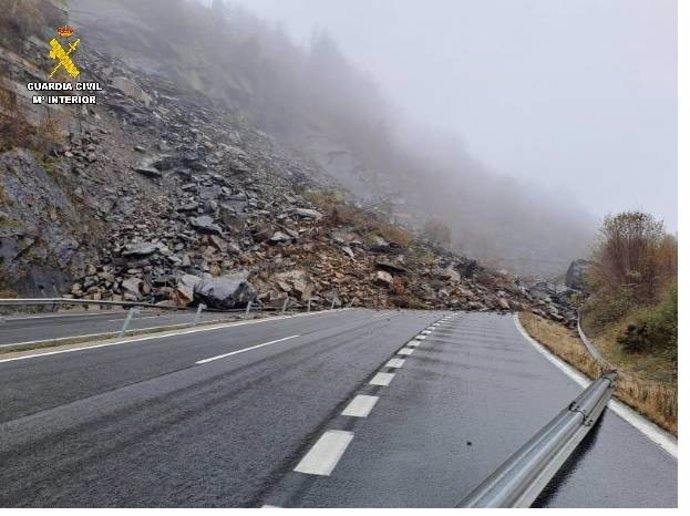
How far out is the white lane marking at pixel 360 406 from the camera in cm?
521

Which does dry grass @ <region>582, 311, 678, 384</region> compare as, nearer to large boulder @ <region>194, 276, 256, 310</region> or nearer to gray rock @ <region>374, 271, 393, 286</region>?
gray rock @ <region>374, 271, 393, 286</region>

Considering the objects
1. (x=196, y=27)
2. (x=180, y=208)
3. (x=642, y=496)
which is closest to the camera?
(x=642, y=496)

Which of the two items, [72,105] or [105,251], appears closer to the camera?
[105,251]

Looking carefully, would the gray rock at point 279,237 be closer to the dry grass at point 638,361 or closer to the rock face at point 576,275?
the dry grass at point 638,361

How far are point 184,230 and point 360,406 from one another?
2990 cm

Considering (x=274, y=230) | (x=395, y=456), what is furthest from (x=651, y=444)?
(x=274, y=230)

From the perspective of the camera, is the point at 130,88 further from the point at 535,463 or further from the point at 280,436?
the point at 535,463

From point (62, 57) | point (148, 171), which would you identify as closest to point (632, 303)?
point (148, 171)

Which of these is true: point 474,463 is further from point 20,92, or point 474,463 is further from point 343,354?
point 20,92

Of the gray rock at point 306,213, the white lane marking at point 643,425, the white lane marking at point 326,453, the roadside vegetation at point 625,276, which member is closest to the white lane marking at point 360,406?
the white lane marking at point 326,453

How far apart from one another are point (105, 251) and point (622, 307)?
29.1 metres

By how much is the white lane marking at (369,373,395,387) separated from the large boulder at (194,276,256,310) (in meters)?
19.4

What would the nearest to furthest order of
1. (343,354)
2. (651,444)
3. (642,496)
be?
(642,496) < (651,444) < (343,354)

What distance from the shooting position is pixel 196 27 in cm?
10431
